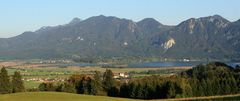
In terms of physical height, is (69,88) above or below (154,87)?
below

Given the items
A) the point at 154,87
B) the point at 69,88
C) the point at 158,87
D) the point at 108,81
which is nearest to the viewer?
the point at 154,87

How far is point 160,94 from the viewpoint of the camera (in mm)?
82500

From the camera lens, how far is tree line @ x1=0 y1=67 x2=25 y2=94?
85.6 m

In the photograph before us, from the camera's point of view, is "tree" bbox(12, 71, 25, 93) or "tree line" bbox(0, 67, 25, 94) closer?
"tree line" bbox(0, 67, 25, 94)

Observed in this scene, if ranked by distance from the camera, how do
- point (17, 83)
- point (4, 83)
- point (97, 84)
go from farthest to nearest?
1. point (97, 84)
2. point (17, 83)
3. point (4, 83)

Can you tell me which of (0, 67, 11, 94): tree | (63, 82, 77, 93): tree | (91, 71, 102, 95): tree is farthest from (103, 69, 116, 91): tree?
(0, 67, 11, 94): tree

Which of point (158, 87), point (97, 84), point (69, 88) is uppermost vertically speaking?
point (97, 84)

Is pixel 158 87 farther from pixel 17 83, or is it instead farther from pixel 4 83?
pixel 4 83

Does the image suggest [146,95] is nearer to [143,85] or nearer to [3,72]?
[143,85]

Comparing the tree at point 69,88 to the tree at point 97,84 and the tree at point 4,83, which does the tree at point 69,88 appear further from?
the tree at point 4,83

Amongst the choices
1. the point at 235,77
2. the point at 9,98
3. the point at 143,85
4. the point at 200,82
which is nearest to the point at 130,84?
the point at 143,85

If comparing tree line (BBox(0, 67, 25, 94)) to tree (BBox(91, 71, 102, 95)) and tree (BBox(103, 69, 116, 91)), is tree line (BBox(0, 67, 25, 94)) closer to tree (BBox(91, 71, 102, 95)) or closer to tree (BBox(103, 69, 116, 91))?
tree (BBox(91, 71, 102, 95))

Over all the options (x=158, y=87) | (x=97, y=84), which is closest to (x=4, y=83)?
(x=97, y=84)

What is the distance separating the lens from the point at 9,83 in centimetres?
8744
